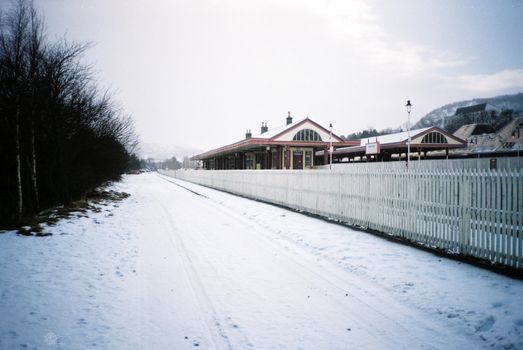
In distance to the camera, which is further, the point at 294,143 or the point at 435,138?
the point at 435,138

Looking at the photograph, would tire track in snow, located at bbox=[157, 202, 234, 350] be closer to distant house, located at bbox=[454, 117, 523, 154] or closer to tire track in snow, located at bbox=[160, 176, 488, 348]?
Result: tire track in snow, located at bbox=[160, 176, 488, 348]

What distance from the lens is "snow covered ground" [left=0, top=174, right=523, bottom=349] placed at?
10.3 feet

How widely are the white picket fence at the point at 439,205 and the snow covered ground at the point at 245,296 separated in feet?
1.76

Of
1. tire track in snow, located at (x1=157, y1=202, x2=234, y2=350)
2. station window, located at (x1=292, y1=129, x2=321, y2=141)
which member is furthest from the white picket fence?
station window, located at (x1=292, y1=129, x2=321, y2=141)

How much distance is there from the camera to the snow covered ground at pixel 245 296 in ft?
10.3

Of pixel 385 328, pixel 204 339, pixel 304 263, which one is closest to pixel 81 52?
pixel 304 263

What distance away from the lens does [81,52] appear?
10953 millimetres

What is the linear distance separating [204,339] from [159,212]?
31.1 ft

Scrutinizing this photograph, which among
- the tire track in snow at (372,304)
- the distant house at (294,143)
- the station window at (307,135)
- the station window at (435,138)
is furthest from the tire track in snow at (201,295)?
the station window at (435,138)

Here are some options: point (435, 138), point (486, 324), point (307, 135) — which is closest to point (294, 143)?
point (307, 135)

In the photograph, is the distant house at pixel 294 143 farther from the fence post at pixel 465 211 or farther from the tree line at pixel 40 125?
the fence post at pixel 465 211

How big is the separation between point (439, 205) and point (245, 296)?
445 cm

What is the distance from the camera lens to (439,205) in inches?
243

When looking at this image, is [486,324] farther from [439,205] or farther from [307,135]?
[307,135]
